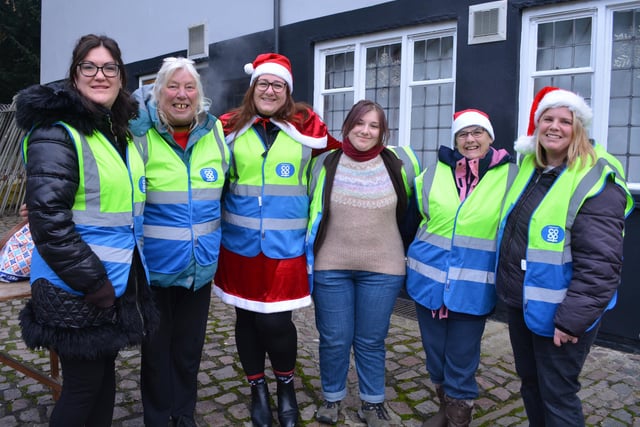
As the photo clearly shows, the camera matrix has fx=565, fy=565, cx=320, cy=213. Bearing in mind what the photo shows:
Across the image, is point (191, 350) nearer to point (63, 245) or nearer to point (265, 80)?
point (63, 245)

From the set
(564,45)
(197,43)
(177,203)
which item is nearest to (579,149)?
(177,203)

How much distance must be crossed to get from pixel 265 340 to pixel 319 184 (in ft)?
3.11

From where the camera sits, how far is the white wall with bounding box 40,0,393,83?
7109mm

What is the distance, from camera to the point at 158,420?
2.97 m

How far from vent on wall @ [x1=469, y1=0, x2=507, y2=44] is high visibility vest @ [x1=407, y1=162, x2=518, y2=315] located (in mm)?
2769

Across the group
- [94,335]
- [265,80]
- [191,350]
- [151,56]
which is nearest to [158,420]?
[191,350]

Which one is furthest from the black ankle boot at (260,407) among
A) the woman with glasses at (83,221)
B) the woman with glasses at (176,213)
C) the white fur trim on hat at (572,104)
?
the white fur trim on hat at (572,104)

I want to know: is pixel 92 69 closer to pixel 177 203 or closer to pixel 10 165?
pixel 177 203

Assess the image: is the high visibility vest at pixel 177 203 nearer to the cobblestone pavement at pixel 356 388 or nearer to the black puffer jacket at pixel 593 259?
the cobblestone pavement at pixel 356 388

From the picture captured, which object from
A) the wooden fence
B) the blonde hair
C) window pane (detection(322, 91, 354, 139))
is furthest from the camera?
the wooden fence

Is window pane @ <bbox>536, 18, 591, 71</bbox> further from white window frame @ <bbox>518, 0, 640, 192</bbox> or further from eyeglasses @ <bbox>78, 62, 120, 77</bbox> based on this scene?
eyeglasses @ <bbox>78, 62, 120, 77</bbox>

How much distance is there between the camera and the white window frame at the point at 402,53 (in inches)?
232

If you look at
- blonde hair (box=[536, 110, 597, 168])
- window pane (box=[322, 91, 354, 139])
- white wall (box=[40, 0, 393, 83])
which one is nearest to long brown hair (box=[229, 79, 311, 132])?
blonde hair (box=[536, 110, 597, 168])

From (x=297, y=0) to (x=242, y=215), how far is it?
183 inches
